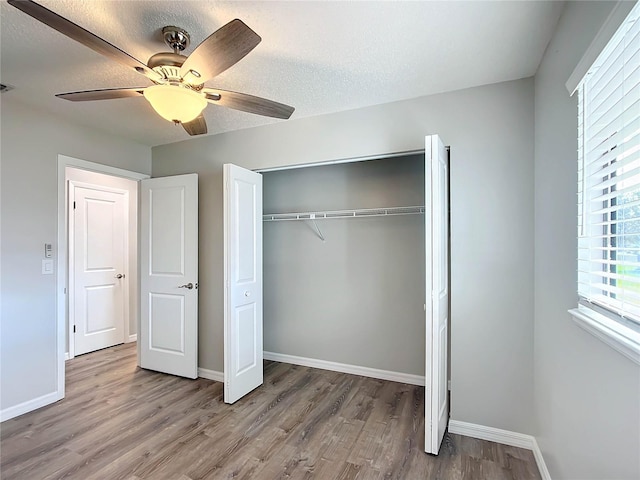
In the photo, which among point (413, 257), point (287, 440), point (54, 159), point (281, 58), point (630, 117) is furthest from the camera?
point (413, 257)

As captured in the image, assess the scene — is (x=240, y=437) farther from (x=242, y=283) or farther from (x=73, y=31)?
(x=73, y=31)

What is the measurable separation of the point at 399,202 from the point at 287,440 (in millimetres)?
2298

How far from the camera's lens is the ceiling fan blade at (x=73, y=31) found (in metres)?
1.13

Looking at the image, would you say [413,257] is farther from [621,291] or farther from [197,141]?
[197,141]

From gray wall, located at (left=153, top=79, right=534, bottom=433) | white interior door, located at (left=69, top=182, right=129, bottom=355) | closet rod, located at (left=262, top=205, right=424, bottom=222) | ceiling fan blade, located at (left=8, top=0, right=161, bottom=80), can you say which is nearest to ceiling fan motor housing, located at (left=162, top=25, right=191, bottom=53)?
ceiling fan blade, located at (left=8, top=0, right=161, bottom=80)

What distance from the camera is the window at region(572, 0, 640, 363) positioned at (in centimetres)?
103

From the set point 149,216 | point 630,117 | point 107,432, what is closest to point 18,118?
point 149,216

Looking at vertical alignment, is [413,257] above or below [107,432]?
above

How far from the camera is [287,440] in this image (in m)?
2.27

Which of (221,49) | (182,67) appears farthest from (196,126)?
(221,49)

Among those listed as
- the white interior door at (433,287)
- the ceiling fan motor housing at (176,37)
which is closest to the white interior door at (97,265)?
the ceiling fan motor housing at (176,37)

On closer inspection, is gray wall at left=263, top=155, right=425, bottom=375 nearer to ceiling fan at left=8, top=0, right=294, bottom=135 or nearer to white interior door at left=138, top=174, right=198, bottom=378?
white interior door at left=138, top=174, right=198, bottom=378

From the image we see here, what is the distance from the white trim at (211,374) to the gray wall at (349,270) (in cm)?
78

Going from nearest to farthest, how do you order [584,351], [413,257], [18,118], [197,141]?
[584,351] < [18,118] < [413,257] < [197,141]
